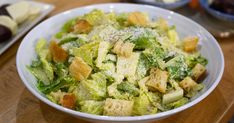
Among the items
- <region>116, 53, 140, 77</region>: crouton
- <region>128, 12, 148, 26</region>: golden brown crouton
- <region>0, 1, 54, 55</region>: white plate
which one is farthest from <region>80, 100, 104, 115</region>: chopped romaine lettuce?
<region>0, 1, 54, 55</region>: white plate

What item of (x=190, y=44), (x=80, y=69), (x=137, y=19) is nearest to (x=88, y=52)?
(x=80, y=69)

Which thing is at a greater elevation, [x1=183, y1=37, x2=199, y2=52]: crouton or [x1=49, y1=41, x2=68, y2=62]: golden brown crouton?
[x1=49, y1=41, x2=68, y2=62]: golden brown crouton

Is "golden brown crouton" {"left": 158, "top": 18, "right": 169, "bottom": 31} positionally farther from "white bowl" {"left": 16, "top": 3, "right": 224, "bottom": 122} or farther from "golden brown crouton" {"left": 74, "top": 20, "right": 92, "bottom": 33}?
"golden brown crouton" {"left": 74, "top": 20, "right": 92, "bottom": 33}

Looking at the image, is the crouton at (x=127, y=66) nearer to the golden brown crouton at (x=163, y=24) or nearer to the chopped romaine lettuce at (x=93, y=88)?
the chopped romaine lettuce at (x=93, y=88)

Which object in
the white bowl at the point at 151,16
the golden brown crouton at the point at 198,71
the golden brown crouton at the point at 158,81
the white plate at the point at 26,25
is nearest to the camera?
the white bowl at the point at 151,16

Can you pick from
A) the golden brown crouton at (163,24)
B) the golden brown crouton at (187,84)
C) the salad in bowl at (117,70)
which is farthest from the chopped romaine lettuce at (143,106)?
the golden brown crouton at (163,24)

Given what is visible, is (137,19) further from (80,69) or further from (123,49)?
(80,69)
